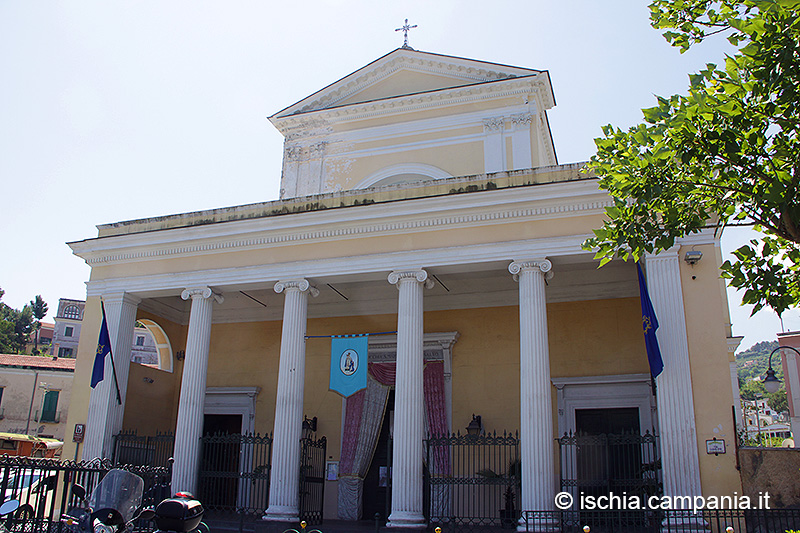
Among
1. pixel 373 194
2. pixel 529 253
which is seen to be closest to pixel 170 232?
pixel 373 194

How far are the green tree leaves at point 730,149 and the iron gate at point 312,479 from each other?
776cm

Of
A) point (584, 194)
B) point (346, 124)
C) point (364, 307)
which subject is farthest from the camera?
point (346, 124)

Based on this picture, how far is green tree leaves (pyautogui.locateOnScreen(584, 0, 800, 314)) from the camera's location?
18.8ft

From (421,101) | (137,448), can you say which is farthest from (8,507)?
(421,101)

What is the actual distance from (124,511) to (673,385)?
7.94m

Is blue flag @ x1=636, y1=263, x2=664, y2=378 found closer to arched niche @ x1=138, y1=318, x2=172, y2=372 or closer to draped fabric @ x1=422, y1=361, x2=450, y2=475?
draped fabric @ x1=422, y1=361, x2=450, y2=475

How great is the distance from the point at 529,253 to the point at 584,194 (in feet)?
4.49

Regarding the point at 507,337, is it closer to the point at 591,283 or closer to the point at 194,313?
the point at 591,283

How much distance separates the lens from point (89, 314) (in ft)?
46.4

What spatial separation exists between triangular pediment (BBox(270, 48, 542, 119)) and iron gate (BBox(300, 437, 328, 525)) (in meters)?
8.93

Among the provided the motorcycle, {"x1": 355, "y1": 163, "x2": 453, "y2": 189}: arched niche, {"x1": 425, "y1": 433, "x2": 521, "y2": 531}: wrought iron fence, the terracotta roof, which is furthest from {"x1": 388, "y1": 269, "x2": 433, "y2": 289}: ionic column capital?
the terracotta roof

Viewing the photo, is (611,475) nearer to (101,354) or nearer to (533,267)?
(533,267)

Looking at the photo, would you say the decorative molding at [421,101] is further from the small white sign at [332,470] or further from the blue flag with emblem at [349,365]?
the small white sign at [332,470]

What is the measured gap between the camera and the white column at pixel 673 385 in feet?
32.1
